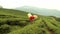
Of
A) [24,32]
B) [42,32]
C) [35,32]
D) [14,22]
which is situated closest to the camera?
[24,32]

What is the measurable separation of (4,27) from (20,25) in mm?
3660

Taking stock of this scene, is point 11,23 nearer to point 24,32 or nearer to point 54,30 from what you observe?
point 54,30

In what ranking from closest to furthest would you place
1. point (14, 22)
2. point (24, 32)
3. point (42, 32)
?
point (24, 32) → point (42, 32) → point (14, 22)

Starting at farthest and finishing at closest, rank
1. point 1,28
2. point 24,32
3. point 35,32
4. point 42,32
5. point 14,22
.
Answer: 1. point 14,22
2. point 1,28
3. point 42,32
4. point 35,32
5. point 24,32

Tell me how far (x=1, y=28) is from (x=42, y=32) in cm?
375

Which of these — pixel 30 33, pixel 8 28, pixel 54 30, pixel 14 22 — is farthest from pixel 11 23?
pixel 30 33

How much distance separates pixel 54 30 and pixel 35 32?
3.68 m

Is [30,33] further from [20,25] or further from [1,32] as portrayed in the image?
[20,25]

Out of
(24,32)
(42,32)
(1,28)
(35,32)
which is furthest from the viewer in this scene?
(1,28)

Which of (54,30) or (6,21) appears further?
(6,21)

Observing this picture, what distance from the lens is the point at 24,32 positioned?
13.3 meters

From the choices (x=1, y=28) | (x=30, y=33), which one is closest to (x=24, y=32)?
(x=30, y=33)

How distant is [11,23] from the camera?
64.6ft

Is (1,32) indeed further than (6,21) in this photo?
No
